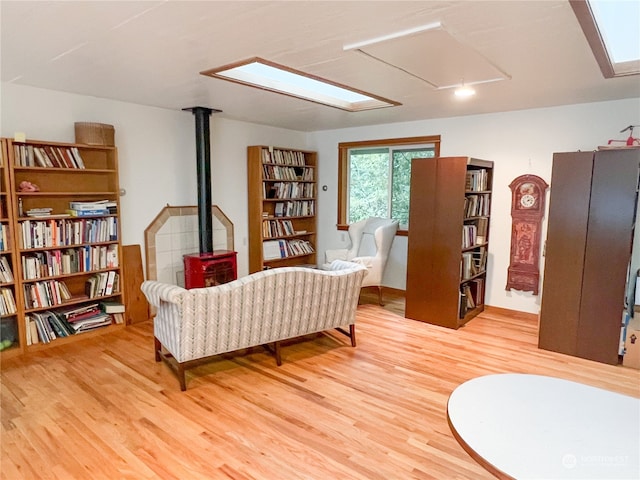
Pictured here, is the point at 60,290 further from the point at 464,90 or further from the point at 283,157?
the point at 464,90

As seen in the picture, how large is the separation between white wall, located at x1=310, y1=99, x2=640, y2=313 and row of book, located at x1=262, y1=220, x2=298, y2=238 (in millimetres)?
1551

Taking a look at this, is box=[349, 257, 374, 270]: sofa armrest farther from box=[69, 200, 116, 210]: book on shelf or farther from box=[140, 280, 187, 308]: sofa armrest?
box=[69, 200, 116, 210]: book on shelf

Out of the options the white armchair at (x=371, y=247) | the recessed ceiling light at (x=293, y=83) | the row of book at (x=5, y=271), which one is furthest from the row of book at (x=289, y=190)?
the row of book at (x=5, y=271)

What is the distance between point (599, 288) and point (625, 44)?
1.91m

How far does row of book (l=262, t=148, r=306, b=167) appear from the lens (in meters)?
5.50

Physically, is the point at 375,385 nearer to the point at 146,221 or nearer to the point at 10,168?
the point at 146,221

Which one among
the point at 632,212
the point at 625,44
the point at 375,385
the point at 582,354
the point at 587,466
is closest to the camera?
the point at 587,466

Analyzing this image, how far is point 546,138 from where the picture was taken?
4.32 metres

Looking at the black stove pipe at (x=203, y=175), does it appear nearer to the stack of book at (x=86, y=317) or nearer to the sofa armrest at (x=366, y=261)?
the stack of book at (x=86, y=317)

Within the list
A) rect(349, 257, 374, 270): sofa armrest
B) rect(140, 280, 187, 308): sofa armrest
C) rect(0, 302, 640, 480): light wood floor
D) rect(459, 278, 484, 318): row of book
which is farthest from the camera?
rect(349, 257, 374, 270): sofa armrest

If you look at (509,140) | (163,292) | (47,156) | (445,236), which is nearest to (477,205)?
(445,236)

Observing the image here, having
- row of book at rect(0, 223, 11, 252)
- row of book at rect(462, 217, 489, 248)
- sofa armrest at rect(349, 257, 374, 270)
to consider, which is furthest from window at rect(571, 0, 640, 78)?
row of book at rect(0, 223, 11, 252)

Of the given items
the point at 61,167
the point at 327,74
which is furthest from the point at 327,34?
the point at 61,167

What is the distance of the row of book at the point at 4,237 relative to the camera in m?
3.36
